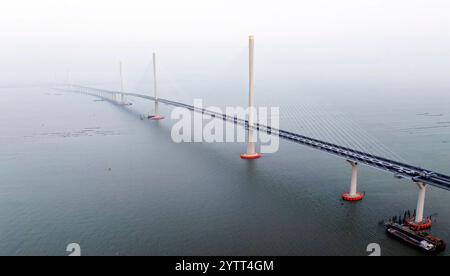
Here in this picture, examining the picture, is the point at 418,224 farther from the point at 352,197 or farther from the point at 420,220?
the point at 352,197

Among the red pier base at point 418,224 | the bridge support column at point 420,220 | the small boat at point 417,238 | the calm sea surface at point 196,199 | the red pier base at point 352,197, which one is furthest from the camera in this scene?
the red pier base at point 352,197

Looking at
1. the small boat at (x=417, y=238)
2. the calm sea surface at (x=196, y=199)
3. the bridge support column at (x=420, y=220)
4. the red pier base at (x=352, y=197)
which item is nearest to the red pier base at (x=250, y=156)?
the calm sea surface at (x=196, y=199)

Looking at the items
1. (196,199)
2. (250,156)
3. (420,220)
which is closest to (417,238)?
(420,220)

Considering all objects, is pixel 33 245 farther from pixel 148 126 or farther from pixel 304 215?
pixel 148 126

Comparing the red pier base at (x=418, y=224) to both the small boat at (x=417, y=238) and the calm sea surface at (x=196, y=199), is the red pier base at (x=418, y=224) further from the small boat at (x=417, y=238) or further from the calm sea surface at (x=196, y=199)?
the calm sea surface at (x=196, y=199)

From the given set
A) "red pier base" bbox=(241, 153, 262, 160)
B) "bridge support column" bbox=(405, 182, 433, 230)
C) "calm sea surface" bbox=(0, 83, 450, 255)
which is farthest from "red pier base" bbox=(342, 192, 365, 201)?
"red pier base" bbox=(241, 153, 262, 160)

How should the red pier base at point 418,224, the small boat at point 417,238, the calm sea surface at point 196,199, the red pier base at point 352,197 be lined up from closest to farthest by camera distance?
the small boat at point 417,238
the calm sea surface at point 196,199
the red pier base at point 418,224
the red pier base at point 352,197
